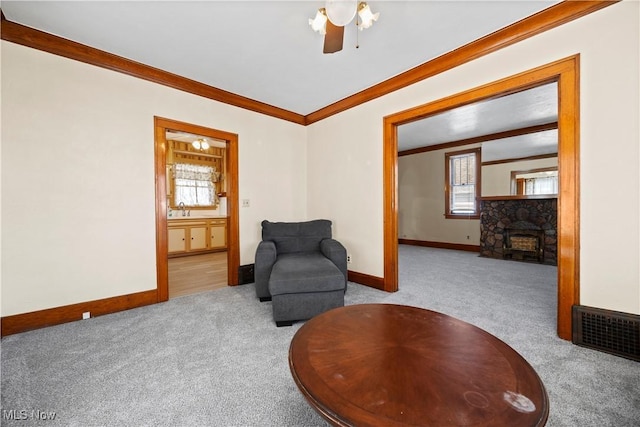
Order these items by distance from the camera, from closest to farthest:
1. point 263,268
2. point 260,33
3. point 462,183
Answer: point 260,33, point 263,268, point 462,183

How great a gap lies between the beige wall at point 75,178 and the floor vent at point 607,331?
4124mm

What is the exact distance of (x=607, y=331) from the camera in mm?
1877

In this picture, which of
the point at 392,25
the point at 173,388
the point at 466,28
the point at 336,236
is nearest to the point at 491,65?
the point at 466,28

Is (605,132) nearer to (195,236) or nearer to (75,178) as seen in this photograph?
(75,178)

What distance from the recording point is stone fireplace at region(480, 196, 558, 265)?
15.8ft

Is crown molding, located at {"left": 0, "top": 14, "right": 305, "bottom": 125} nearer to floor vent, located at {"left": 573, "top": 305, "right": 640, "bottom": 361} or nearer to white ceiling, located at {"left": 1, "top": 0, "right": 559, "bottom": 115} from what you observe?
white ceiling, located at {"left": 1, "top": 0, "right": 559, "bottom": 115}

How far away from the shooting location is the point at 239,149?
12.2 ft

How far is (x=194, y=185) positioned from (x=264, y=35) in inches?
206

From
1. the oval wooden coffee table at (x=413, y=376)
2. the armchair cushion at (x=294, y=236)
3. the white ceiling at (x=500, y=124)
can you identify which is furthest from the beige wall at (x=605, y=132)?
the armchair cushion at (x=294, y=236)

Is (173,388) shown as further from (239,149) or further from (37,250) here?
(239,149)

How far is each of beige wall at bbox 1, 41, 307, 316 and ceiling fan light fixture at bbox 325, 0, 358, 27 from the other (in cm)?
257

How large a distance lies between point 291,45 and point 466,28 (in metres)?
1.64

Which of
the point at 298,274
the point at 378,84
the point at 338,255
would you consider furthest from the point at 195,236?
the point at 378,84

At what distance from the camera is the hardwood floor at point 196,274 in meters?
3.49
